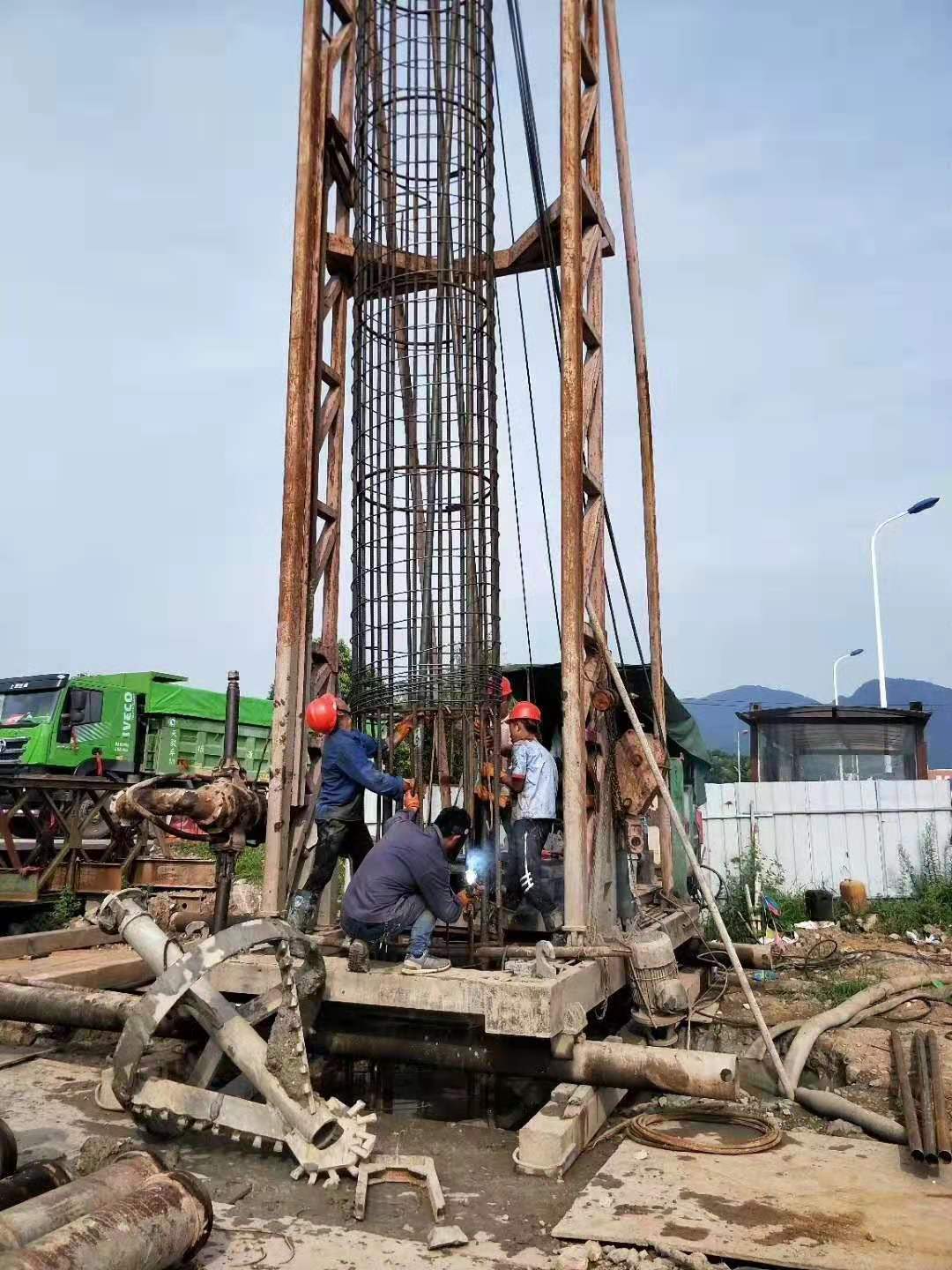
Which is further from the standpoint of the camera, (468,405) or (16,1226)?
(468,405)

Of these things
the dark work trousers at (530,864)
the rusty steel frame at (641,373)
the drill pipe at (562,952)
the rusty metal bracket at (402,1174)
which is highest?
the rusty steel frame at (641,373)

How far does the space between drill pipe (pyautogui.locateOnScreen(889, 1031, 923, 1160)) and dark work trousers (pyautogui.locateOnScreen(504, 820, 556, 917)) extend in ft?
7.67

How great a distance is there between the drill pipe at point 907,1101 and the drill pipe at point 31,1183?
3553mm

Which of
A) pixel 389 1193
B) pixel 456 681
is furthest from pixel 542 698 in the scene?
pixel 389 1193

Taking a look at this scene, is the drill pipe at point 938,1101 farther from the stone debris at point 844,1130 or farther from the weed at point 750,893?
the weed at point 750,893

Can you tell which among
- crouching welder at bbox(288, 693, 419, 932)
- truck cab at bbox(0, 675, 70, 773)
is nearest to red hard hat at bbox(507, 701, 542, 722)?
crouching welder at bbox(288, 693, 419, 932)

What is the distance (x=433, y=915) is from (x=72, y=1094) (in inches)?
86.1

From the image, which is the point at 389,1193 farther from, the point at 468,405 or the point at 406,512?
the point at 468,405

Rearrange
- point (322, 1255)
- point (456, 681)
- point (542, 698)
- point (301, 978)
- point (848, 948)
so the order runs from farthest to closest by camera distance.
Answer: point (848, 948) < point (542, 698) < point (456, 681) < point (301, 978) < point (322, 1255)

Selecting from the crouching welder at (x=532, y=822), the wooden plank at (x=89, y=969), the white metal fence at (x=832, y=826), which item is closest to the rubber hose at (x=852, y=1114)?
the crouching welder at (x=532, y=822)

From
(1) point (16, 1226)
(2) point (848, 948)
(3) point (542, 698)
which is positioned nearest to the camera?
(1) point (16, 1226)

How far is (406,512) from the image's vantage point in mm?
7004

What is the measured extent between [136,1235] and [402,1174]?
152 cm

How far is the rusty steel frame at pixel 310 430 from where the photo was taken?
22.0 feet
